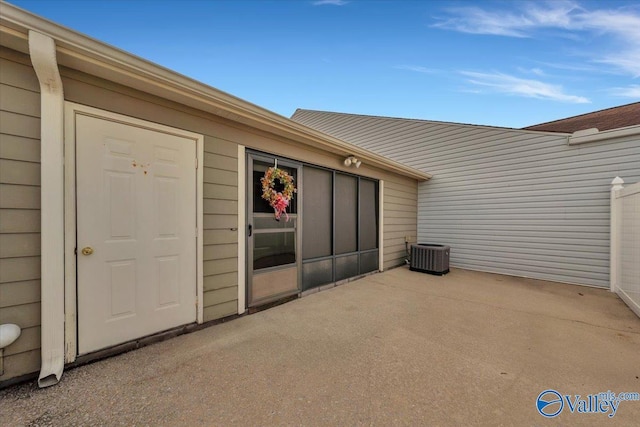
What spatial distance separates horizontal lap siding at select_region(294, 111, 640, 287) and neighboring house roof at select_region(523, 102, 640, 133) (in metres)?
1.85

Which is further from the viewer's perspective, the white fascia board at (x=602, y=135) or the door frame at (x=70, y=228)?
the white fascia board at (x=602, y=135)

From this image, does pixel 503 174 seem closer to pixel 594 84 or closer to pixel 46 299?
pixel 594 84

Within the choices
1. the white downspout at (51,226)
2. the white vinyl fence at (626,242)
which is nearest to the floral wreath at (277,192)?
the white downspout at (51,226)

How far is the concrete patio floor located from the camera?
1493 millimetres

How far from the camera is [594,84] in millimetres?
4848

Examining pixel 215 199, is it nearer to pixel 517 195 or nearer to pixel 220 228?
pixel 220 228

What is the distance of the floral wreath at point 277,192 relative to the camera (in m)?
3.27

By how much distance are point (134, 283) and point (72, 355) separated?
1.99 ft

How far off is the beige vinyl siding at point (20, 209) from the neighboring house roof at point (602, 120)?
9205 mm

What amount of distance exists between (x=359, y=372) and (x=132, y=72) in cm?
295

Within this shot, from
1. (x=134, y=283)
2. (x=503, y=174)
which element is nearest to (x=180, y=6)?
(x=134, y=283)

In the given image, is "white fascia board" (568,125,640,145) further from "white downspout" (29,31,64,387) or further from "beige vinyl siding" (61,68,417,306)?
"white downspout" (29,31,64,387)

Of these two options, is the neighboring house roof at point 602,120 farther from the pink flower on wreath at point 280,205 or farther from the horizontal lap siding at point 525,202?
the pink flower on wreath at point 280,205

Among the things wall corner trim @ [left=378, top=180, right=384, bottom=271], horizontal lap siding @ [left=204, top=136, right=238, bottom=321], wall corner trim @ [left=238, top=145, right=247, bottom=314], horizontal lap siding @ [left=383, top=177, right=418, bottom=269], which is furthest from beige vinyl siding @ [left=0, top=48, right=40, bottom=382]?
horizontal lap siding @ [left=383, top=177, right=418, bottom=269]
